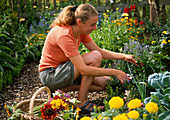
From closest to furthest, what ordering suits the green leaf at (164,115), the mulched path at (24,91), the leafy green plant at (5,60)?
the green leaf at (164,115) → the mulched path at (24,91) → the leafy green plant at (5,60)

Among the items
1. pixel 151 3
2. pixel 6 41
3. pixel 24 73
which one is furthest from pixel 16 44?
pixel 151 3

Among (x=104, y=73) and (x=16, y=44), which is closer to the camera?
(x=104, y=73)

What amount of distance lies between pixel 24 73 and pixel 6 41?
0.91 meters

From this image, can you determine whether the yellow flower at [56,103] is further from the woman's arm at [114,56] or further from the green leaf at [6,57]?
the green leaf at [6,57]

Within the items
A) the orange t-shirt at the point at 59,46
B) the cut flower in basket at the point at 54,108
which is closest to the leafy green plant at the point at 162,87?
the cut flower in basket at the point at 54,108

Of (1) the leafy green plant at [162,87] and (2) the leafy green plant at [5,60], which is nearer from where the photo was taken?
(1) the leafy green plant at [162,87]

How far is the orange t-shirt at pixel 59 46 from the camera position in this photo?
252 cm

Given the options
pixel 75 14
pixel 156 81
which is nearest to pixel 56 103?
pixel 156 81

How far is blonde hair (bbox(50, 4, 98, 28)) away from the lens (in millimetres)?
2523

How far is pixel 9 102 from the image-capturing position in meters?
3.07

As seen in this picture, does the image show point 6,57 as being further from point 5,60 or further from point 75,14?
point 75,14

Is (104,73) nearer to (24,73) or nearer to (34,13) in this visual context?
(24,73)

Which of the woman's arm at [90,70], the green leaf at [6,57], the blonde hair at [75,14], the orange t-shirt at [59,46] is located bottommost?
the green leaf at [6,57]

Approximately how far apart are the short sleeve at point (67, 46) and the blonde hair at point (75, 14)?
23 centimetres
